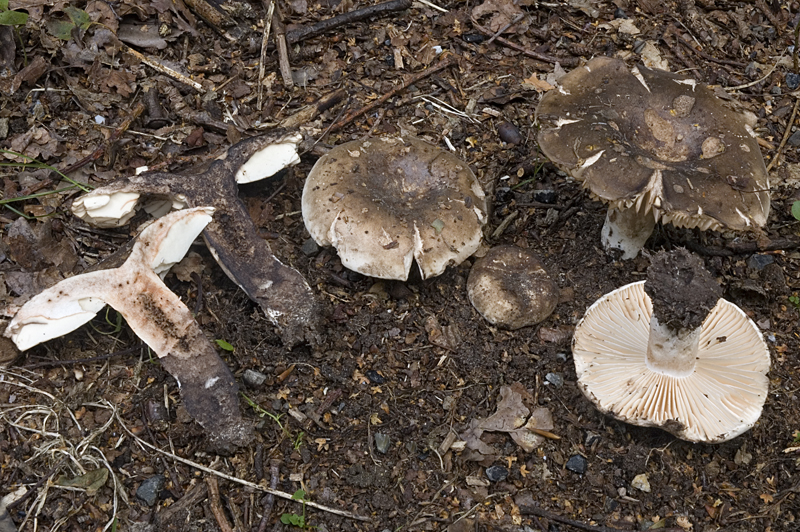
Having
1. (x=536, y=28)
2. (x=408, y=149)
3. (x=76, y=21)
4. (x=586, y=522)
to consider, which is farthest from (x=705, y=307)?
(x=76, y=21)

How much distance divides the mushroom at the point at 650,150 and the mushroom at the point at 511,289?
57cm

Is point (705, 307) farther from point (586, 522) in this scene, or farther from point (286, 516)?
point (286, 516)

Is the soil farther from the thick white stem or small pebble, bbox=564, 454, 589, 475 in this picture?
the thick white stem

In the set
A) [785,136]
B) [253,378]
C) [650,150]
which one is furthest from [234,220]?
[785,136]

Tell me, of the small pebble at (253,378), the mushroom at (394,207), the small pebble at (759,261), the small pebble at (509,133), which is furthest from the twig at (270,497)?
the small pebble at (759,261)

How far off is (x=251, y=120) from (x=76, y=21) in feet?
4.49

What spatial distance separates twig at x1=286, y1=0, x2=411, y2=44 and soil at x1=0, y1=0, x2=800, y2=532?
61mm

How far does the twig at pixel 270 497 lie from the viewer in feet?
9.88

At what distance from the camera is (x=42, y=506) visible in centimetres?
299

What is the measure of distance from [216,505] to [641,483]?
2.08 metres

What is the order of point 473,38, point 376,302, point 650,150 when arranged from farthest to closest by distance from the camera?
point 473,38 < point 376,302 < point 650,150

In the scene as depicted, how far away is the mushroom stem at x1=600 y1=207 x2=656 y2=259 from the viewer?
384 centimetres

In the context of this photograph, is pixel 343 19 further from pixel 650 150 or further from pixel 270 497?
pixel 270 497

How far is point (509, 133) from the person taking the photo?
4.54 meters
